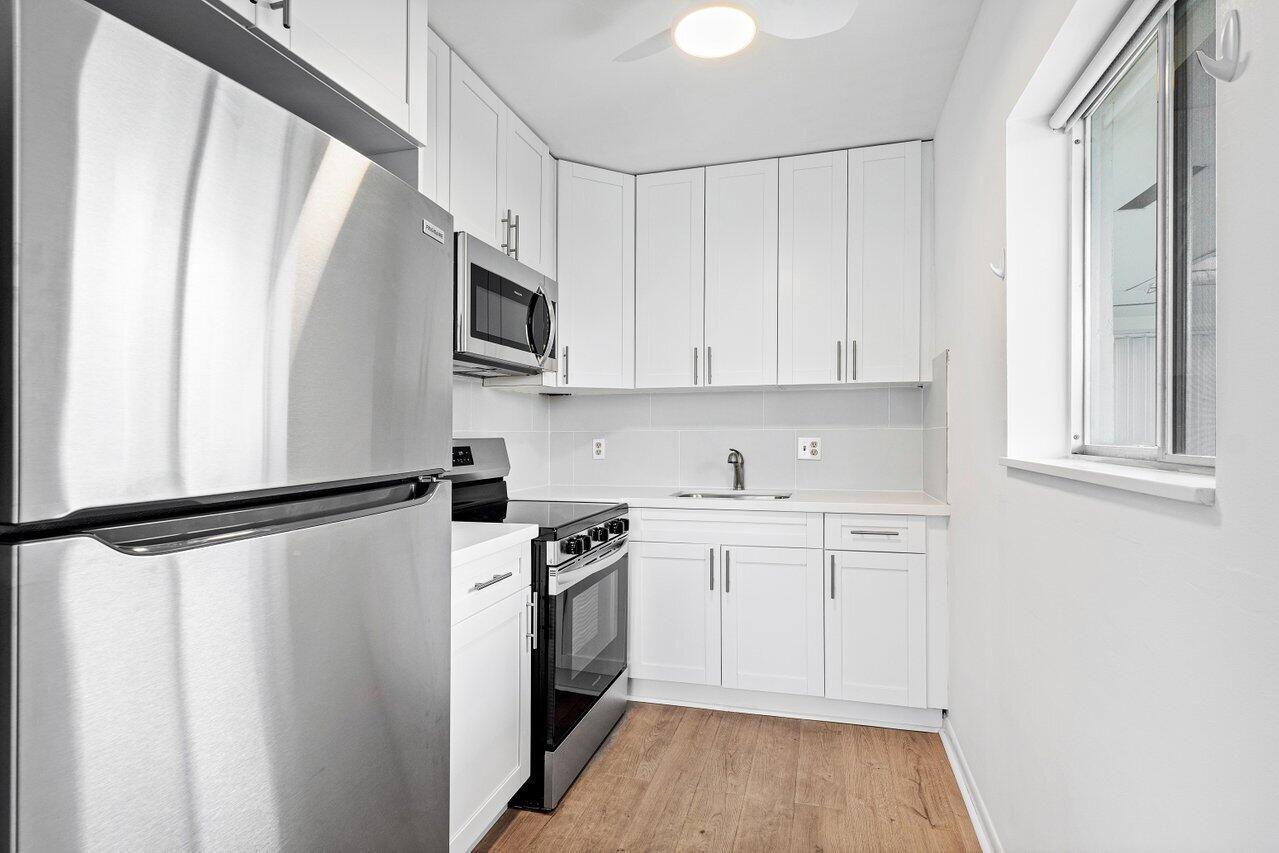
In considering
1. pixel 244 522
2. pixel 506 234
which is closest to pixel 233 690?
pixel 244 522

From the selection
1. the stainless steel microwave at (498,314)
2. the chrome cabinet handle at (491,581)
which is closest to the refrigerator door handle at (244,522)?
the chrome cabinet handle at (491,581)

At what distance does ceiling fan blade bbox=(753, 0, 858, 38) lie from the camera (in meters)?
1.66

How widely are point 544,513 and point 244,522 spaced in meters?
1.59

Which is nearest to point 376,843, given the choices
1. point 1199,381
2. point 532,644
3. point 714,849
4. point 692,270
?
point 532,644

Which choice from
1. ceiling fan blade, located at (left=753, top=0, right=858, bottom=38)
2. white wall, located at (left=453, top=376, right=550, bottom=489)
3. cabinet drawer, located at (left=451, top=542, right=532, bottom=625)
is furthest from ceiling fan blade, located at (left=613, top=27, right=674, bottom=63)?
cabinet drawer, located at (left=451, top=542, right=532, bottom=625)

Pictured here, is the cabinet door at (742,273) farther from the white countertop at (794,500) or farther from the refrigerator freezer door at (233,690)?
the refrigerator freezer door at (233,690)

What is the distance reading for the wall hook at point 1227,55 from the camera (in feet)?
2.55

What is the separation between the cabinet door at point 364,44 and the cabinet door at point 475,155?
2.30ft

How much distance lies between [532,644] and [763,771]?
954 mm

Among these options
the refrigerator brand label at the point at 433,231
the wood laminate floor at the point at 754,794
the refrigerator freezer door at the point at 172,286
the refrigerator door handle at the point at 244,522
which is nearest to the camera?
the refrigerator freezer door at the point at 172,286

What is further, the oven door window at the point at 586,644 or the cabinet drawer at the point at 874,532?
the cabinet drawer at the point at 874,532

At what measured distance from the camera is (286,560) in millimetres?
909

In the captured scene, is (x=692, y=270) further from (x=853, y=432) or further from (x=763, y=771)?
(x=763, y=771)

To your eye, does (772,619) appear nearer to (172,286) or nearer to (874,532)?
(874,532)
